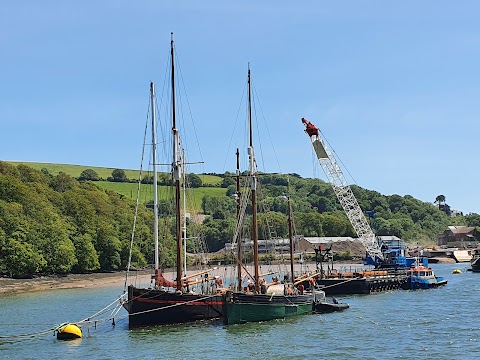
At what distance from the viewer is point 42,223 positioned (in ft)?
450

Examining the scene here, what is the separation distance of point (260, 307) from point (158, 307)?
880 centimetres

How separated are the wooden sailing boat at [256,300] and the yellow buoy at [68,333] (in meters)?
12.1

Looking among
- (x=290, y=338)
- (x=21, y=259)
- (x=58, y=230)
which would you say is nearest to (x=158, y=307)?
(x=290, y=338)

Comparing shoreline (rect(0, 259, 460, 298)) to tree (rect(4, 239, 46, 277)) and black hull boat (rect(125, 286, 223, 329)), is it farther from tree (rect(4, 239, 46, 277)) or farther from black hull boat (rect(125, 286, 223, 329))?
black hull boat (rect(125, 286, 223, 329))

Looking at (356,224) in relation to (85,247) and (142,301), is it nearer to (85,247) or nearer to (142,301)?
(85,247)

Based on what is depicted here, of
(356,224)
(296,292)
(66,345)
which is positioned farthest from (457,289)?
(66,345)

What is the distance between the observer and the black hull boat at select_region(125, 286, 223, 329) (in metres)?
60.7

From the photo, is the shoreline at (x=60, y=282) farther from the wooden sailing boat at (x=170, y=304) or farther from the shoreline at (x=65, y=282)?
the wooden sailing boat at (x=170, y=304)

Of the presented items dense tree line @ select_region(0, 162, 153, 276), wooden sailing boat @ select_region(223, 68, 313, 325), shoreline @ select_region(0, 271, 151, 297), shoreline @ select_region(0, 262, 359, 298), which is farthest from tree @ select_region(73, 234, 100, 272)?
wooden sailing boat @ select_region(223, 68, 313, 325)

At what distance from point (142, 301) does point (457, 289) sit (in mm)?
60805

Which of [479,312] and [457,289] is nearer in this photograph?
[479,312]

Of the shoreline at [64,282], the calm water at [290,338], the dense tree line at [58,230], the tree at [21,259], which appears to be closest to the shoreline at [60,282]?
the shoreline at [64,282]

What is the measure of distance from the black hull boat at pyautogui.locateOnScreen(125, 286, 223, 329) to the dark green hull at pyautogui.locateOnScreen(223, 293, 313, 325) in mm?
3587

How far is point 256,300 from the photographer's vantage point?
207 ft
